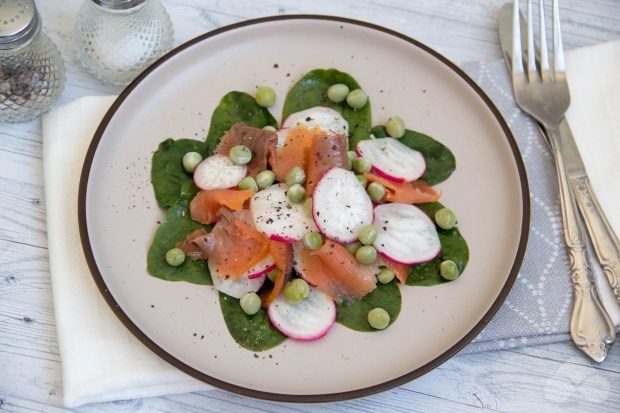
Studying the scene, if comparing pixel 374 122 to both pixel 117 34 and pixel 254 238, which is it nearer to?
Answer: pixel 254 238

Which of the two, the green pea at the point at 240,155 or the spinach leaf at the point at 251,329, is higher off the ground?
the green pea at the point at 240,155

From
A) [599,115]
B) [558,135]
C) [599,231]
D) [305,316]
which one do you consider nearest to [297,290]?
[305,316]

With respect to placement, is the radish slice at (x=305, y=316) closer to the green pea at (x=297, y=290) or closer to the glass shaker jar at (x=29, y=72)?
the green pea at (x=297, y=290)

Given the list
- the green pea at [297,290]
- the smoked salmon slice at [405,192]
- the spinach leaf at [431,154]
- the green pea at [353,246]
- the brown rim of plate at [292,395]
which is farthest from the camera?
the spinach leaf at [431,154]

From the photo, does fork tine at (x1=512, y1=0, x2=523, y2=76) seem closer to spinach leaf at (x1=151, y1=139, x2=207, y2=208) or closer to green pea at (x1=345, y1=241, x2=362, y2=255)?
green pea at (x1=345, y1=241, x2=362, y2=255)

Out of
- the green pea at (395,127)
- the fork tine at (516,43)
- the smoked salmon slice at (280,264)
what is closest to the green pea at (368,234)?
the smoked salmon slice at (280,264)

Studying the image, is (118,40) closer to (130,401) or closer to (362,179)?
(362,179)
